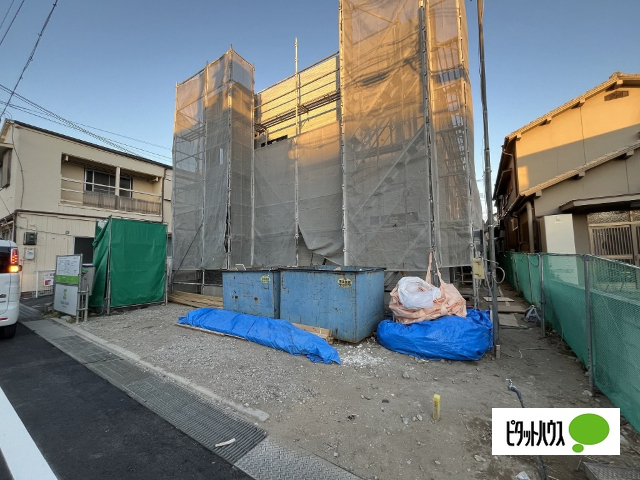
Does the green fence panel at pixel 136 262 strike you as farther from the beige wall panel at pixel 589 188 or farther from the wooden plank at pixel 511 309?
the beige wall panel at pixel 589 188

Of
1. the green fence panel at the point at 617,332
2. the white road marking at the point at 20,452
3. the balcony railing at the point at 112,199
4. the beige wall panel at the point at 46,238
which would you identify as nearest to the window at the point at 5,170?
the balcony railing at the point at 112,199

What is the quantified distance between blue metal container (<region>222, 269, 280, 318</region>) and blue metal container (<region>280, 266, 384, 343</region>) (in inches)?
9.2

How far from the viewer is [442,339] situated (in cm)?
418

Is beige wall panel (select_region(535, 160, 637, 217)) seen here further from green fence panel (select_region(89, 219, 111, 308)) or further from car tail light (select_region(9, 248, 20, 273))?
car tail light (select_region(9, 248, 20, 273))

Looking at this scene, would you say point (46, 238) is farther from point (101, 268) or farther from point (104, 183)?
point (101, 268)

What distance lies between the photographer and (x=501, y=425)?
234cm

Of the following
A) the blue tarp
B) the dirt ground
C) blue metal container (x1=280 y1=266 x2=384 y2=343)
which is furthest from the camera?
blue metal container (x1=280 y1=266 x2=384 y2=343)

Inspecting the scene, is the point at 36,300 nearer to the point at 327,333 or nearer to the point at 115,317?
the point at 115,317

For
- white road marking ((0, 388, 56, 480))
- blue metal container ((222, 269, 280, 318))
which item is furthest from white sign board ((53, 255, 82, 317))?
white road marking ((0, 388, 56, 480))

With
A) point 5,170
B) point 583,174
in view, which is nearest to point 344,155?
point 583,174

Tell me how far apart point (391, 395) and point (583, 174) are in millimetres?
11590

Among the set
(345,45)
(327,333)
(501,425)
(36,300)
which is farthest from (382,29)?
(36,300)

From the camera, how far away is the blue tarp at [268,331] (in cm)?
432

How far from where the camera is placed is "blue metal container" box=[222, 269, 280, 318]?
598cm
